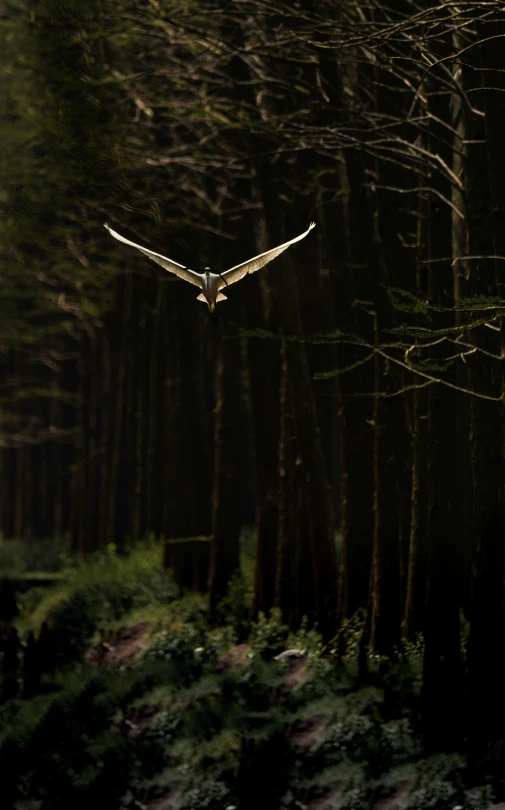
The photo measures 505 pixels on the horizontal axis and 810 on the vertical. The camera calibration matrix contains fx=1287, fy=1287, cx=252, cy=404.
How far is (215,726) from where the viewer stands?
573 inches

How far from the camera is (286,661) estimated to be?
50.6 feet

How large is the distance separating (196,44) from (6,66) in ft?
25.4

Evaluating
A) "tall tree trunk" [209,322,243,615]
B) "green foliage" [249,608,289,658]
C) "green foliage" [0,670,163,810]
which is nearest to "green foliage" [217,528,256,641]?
"tall tree trunk" [209,322,243,615]

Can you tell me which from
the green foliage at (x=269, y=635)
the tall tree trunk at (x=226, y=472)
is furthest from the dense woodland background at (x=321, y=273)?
the green foliage at (x=269, y=635)

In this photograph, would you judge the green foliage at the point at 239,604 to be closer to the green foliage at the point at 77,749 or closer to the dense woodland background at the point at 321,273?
the dense woodland background at the point at 321,273

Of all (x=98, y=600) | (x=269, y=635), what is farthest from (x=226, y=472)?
(x=98, y=600)

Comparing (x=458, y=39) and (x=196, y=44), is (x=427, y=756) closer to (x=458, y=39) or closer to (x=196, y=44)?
(x=458, y=39)

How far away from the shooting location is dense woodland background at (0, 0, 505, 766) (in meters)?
11.9

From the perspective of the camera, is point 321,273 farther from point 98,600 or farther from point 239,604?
point 98,600

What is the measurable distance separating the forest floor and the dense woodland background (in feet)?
1.67

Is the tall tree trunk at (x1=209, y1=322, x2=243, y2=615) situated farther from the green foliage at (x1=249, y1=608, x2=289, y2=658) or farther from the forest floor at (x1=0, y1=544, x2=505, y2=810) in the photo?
the green foliage at (x1=249, y1=608, x2=289, y2=658)

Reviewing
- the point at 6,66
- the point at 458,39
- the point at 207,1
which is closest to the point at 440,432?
the point at 458,39

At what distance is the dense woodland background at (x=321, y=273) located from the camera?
469 inches

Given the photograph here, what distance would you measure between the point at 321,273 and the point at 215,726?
26.6 ft
